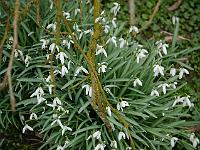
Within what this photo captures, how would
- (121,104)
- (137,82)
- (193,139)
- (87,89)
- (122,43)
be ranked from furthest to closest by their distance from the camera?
(122,43) < (193,139) < (137,82) < (121,104) < (87,89)

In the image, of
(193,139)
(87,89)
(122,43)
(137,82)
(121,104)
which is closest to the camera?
(87,89)

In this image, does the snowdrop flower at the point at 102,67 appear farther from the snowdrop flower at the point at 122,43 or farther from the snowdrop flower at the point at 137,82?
the snowdrop flower at the point at 122,43

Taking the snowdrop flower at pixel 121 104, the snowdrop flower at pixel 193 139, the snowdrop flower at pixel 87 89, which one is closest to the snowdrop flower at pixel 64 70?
the snowdrop flower at pixel 87 89

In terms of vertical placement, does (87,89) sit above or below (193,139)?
above

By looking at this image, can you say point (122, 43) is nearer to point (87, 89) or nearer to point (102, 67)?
point (102, 67)

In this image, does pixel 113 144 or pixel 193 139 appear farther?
pixel 193 139

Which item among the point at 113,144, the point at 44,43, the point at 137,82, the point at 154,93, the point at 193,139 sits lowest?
the point at 193,139

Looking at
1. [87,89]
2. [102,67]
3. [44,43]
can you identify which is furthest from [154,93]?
[44,43]

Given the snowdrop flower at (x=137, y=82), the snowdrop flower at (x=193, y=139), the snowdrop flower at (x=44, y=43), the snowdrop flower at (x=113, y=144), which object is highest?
the snowdrop flower at (x=44, y=43)

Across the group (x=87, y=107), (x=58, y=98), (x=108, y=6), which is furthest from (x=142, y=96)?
(x=108, y=6)

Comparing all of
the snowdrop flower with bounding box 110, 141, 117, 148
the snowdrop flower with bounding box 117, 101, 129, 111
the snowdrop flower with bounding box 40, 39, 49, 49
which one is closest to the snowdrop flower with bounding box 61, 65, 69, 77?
the snowdrop flower with bounding box 40, 39, 49, 49

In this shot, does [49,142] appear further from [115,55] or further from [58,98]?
[115,55]
